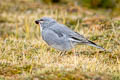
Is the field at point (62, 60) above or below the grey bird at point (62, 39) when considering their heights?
below

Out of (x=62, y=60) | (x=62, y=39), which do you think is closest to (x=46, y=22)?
(x=62, y=39)

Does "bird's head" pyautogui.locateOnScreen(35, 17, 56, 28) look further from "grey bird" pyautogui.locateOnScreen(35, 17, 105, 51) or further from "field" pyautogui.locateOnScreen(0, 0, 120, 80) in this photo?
"field" pyautogui.locateOnScreen(0, 0, 120, 80)

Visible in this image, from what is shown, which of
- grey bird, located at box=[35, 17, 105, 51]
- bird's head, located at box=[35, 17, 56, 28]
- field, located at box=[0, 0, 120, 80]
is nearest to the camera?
field, located at box=[0, 0, 120, 80]

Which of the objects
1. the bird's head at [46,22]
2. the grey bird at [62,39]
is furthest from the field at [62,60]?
the bird's head at [46,22]

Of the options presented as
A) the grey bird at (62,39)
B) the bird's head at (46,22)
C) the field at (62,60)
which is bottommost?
the field at (62,60)

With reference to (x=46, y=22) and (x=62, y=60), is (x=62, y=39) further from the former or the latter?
(x=46, y=22)

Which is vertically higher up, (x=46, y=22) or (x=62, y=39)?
(x=46, y=22)

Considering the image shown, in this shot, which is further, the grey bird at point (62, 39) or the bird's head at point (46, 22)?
the bird's head at point (46, 22)

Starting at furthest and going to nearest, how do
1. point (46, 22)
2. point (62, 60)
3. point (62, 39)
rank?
point (46, 22)
point (62, 39)
point (62, 60)

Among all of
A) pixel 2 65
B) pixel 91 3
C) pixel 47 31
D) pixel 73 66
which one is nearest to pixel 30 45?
pixel 47 31

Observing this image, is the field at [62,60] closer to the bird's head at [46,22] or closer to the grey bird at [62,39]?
the grey bird at [62,39]

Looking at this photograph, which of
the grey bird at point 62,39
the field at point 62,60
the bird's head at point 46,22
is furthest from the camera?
the bird's head at point 46,22

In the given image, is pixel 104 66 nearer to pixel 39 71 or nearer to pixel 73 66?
pixel 73 66

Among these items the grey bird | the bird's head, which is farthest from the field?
the bird's head
